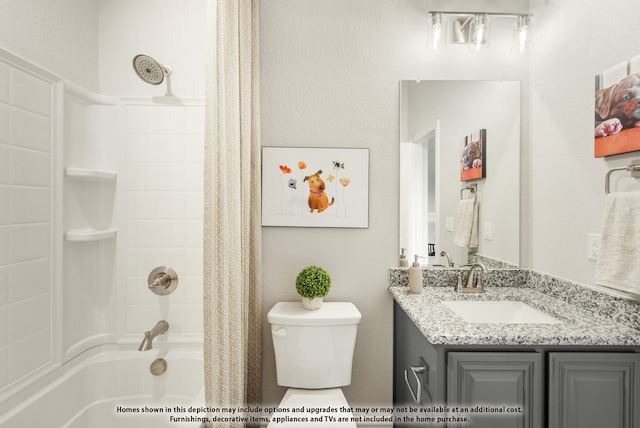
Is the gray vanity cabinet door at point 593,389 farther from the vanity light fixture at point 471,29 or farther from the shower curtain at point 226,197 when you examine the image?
the vanity light fixture at point 471,29

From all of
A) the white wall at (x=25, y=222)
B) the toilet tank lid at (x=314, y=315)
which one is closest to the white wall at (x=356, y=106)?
the toilet tank lid at (x=314, y=315)

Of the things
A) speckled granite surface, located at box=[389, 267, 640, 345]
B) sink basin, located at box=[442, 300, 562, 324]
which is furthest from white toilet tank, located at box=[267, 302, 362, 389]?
sink basin, located at box=[442, 300, 562, 324]

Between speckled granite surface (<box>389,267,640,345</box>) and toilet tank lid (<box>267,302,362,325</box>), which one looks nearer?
speckled granite surface (<box>389,267,640,345</box>)

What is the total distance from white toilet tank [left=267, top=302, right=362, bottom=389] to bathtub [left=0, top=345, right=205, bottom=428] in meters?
0.46

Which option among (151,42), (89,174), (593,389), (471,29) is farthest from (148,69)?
(593,389)

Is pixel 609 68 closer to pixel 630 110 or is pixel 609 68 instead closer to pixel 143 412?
pixel 630 110

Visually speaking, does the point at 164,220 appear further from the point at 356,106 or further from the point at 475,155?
the point at 475,155

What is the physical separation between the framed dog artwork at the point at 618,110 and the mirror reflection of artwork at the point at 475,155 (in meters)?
0.54

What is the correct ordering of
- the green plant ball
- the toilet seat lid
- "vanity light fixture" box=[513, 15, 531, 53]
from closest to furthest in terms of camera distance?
the toilet seat lid < the green plant ball < "vanity light fixture" box=[513, 15, 531, 53]

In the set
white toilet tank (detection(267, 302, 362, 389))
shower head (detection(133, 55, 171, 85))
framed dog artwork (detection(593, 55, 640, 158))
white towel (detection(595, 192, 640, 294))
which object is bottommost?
white toilet tank (detection(267, 302, 362, 389))

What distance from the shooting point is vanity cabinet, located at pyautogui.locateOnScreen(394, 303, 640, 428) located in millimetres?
1242

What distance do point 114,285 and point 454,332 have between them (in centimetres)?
181

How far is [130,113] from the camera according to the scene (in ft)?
6.42

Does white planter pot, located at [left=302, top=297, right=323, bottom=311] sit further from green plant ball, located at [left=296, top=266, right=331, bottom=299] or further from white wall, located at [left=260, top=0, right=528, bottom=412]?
white wall, located at [left=260, top=0, right=528, bottom=412]
